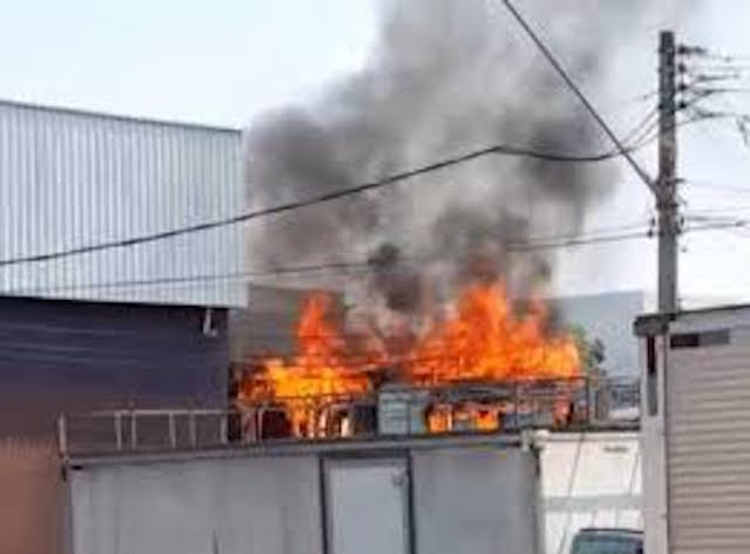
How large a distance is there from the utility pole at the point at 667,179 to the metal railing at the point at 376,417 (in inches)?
56.5

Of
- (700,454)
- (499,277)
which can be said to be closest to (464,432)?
(700,454)

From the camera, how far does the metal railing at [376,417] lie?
2425 centimetres

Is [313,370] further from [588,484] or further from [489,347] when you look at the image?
[588,484]

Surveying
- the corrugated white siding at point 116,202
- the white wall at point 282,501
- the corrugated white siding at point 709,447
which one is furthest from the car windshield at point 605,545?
the corrugated white siding at point 116,202

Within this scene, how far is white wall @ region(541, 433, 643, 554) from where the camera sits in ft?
71.9

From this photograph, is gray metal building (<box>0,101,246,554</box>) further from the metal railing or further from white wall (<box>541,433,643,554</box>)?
white wall (<box>541,433,643,554</box>)

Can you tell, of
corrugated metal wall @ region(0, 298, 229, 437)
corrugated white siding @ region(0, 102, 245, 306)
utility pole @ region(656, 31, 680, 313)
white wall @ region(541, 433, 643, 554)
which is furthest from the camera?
corrugated white siding @ region(0, 102, 245, 306)

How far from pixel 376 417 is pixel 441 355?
12.0m

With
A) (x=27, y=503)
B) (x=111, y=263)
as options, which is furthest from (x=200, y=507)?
(x=111, y=263)

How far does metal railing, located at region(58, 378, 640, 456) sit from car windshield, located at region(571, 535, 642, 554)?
81.3 inches

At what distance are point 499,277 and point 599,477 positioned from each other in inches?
825

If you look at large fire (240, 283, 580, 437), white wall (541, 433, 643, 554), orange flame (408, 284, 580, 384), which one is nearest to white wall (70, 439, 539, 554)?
white wall (541, 433, 643, 554)

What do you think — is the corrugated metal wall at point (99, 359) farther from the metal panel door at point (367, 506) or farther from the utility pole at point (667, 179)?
the utility pole at point (667, 179)

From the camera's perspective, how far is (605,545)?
65.2ft
